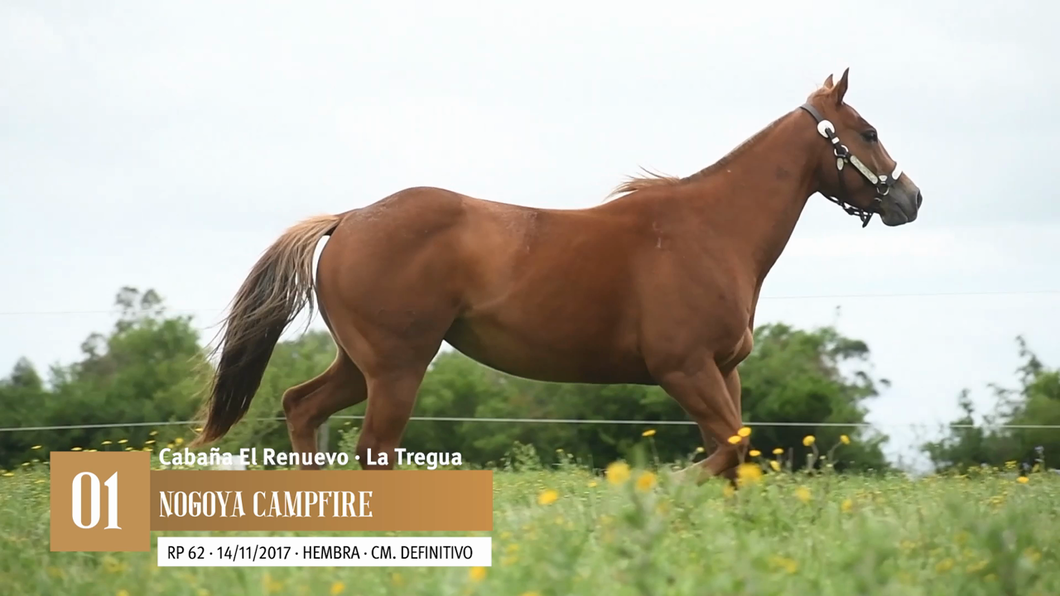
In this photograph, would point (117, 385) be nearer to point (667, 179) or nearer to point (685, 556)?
point (667, 179)

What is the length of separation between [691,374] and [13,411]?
28.1ft

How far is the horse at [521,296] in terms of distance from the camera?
524 cm

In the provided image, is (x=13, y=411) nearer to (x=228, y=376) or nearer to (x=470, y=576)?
(x=228, y=376)

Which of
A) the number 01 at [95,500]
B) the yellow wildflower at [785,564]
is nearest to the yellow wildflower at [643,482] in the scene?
the yellow wildflower at [785,564]

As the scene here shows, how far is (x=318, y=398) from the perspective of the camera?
18.5 ft

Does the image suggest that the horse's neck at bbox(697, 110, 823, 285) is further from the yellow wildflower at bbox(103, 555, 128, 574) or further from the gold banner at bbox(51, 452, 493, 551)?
the yellow wildflower at bbox(103, 555, 128, 574)

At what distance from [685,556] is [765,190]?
2.67m

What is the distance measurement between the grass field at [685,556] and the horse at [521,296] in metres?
0.84

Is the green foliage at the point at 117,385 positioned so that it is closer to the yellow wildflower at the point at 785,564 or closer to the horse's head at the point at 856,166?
the horse's head at the point at 856,166

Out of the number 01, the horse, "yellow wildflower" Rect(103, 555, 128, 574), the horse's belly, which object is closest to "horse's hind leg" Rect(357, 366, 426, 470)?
the horse

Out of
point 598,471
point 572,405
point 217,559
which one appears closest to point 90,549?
point 217,559

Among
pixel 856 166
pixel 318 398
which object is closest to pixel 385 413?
pixel 318 398

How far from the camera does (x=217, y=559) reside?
372 cm

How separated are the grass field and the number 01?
133mm
